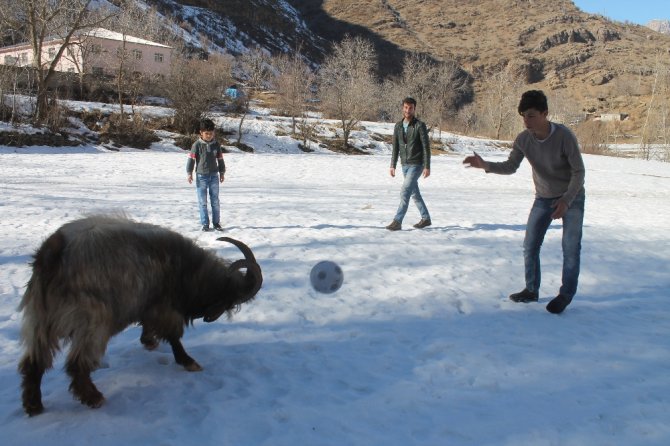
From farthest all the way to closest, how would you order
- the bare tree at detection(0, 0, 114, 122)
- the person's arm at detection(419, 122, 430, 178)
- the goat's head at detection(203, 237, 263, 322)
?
the bare tree at detection(0, 0, 114, 122), the person's arm at detection(419, 122, 430, 178), the goat's head at detection(203, 237, 263, 322)

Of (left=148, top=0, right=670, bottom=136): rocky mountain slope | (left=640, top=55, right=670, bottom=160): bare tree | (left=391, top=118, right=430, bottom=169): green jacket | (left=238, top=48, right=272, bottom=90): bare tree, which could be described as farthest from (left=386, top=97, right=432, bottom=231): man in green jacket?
(left=148, top=0, right=670, bottom=136): rocky mountain slope

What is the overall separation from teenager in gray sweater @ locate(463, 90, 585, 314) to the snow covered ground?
655 mm

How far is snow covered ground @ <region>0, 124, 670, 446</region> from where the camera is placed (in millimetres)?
3334

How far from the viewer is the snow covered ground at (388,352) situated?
10.9ft

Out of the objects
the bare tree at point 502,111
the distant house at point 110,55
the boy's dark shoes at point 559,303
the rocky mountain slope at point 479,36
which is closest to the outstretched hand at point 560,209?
the boy's dark shoes at point 559,303

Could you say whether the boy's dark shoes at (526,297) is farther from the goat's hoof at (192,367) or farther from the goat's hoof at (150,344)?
the goat's hoof at (150,344)

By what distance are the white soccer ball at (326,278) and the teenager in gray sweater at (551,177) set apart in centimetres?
206

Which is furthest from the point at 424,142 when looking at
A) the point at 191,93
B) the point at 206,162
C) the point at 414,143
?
the point at 191,93

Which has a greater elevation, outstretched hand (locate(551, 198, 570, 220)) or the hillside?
the hillside

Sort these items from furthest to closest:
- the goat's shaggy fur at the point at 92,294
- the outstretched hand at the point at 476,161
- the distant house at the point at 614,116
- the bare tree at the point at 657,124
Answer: the distant house at the point at 614,116, the bare tree at the point at 657,124, the outstretched hand at the point at 476,161, the goat's shaggy fur at the point at 92,294

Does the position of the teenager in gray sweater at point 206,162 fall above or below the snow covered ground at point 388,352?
above

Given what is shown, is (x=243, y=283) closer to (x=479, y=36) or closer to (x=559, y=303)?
(x=559, y=303)

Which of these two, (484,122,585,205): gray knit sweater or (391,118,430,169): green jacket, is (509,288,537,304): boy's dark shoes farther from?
(391,118,430,169): green jacket

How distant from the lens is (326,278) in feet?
20.4
